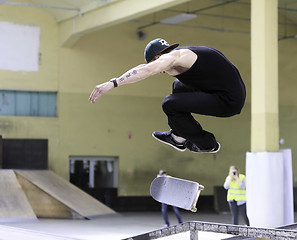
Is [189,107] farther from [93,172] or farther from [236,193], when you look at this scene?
[93,172]

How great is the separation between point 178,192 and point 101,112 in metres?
17.4

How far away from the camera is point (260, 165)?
14258 millimetres

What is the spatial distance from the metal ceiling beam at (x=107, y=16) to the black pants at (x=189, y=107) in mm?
11363

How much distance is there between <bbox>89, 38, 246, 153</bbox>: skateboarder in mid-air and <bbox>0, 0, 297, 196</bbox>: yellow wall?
1730 centimetres

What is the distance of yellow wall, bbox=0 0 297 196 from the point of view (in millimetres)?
22594

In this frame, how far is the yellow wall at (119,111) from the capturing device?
74.1 ft

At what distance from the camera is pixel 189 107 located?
523 cm

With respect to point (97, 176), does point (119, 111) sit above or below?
above

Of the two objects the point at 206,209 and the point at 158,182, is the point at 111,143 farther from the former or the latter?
the point at 158,182

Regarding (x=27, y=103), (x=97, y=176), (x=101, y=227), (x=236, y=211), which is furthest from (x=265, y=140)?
(x=27, y=103)

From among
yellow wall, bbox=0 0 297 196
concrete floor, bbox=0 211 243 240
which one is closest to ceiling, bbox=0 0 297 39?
yellow wall, bbox=0 0 297 196

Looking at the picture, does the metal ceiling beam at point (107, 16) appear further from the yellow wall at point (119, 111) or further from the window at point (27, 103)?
the window at point (27, 103)

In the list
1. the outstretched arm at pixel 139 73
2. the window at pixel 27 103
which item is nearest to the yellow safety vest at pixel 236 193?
the outstretched arm at pixel 139 73

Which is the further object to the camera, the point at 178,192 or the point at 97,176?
the point at 97,176
